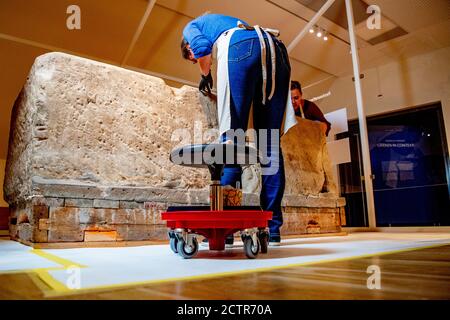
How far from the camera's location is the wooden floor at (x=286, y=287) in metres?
0.57

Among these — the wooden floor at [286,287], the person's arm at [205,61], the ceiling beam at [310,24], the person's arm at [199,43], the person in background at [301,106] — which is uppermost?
the ceiling beam at [310,24]

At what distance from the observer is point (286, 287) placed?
0.65 metres

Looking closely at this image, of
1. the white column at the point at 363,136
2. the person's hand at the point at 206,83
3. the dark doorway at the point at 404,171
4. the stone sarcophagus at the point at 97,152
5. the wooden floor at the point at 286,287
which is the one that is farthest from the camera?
the dark doorway at the point at 404,171

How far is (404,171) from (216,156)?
500 centimetres

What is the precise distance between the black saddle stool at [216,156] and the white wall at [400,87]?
4250 millimetres

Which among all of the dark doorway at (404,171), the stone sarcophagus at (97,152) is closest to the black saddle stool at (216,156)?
the stone sarcophagus at (97,152)

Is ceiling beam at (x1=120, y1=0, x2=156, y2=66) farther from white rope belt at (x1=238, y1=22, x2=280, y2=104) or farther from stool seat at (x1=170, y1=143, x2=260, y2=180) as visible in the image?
stool seat at (x1=170, y1=143, x2=260, y2=180)

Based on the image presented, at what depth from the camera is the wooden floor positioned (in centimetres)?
57

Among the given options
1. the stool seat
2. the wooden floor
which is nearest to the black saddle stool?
the stool seat

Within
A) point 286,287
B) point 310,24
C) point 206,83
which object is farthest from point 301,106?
point 286,287

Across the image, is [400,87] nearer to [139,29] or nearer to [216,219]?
[139,29]

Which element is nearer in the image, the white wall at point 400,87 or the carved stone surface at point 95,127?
the carved stone surface at point 95,127

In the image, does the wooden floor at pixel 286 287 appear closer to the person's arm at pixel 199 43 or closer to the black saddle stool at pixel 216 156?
the black saddle stool at pixel 216 156

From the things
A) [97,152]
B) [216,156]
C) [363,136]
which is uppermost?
[363,136]
